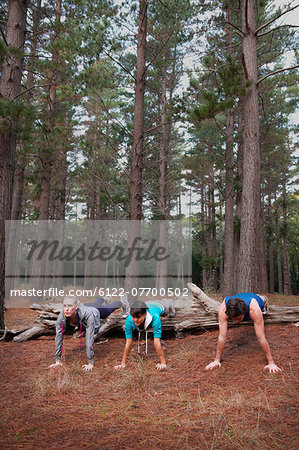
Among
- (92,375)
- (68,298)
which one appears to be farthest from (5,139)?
(92,375)

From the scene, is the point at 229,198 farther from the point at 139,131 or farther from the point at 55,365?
the point at 55,365

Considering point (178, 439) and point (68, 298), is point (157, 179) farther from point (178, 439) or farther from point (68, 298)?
point (178, 439)

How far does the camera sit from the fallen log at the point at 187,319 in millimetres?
5727

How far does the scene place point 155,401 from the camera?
3.12 metres

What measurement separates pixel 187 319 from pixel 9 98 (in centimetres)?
574

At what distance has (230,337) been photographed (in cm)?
526

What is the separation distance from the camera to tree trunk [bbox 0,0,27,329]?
254 inches

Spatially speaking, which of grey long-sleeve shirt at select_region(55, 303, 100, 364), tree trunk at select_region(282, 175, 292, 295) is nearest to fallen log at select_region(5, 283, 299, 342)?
grey long-sleeve shirt at select_region(55, 303, 100, 364)

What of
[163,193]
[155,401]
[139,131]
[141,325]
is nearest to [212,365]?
[141,325]

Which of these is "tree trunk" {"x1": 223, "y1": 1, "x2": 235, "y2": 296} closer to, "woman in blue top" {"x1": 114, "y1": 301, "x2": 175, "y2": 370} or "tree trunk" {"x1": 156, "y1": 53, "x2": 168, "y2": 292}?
"tree trunk" {"x1": 156, "y1": 53, "x2": 168, "y2": 292}

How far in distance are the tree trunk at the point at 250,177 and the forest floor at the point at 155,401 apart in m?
1.73

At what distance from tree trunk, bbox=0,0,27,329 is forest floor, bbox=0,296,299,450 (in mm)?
2716

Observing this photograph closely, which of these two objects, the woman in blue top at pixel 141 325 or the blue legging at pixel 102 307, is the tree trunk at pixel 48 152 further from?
the woman in blue top at pixel 141 325

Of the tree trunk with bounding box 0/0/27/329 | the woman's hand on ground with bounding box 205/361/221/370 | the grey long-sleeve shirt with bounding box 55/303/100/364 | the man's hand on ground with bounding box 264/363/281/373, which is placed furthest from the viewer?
the tree trunk with bounding box 0/0/27/329
